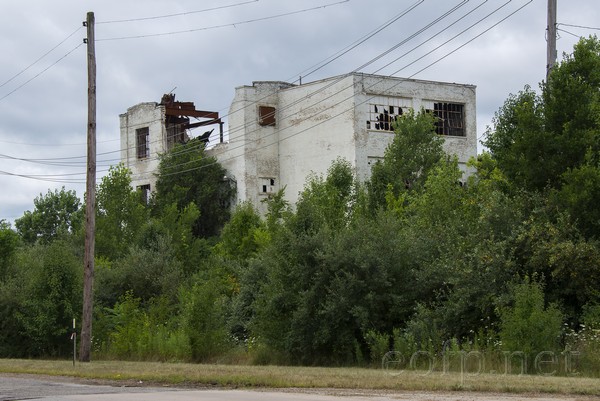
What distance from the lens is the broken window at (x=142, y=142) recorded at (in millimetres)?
77125

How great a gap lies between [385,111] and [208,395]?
50.2 metres

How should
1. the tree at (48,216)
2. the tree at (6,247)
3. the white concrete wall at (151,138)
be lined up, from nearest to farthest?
1. the tree at (6,247)
2. the white concrete wall at (151,138)
3. the tree at (48,216)

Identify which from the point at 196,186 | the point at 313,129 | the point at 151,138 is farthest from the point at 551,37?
the point at 151,138

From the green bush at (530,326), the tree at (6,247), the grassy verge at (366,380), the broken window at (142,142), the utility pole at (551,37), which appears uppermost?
the broken window at (142,142)

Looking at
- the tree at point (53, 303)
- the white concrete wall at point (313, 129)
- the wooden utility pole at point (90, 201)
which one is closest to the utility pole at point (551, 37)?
the wooden utility pole at point (90, 201)

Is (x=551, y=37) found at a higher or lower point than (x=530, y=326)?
higher

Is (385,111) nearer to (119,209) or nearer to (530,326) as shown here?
(119,209)

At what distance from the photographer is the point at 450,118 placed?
71312 mm

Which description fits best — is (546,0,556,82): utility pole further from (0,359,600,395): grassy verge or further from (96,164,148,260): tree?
(96,164,148,260): tree

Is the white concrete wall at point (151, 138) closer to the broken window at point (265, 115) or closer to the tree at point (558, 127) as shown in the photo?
the broken window at point (265, 115)

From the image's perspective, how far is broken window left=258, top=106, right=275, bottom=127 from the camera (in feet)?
229

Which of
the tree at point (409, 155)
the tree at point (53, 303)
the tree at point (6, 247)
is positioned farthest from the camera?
the tree at point (409, 155)

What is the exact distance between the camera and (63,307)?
42.8 metres

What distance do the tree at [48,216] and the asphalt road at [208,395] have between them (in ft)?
330
